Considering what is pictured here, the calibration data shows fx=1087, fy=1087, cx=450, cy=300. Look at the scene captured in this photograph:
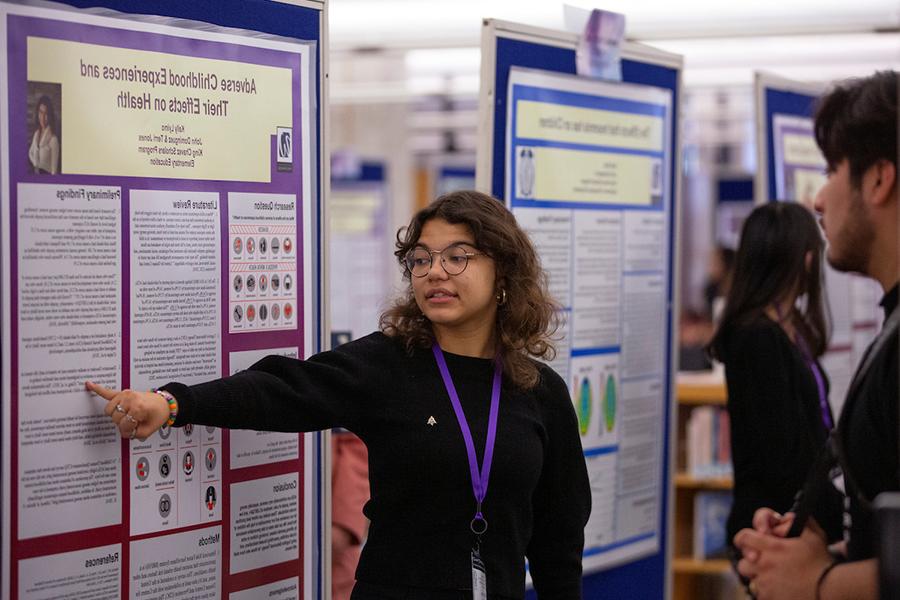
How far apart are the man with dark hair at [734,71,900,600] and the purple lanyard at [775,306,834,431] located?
1349 mm

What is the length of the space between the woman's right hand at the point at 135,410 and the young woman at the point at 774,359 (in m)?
1.84

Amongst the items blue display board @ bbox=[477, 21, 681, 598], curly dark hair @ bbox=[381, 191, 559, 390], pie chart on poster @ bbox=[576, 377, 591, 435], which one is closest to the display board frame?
curly dark hair @ bbox=[381, 191, 559, 390]

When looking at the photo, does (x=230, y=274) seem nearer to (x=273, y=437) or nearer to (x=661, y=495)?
(x=273, y=437)

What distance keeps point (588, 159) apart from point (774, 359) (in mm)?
809

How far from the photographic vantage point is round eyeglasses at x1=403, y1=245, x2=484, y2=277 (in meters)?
2.29

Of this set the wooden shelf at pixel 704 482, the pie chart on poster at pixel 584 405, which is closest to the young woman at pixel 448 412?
the pie chart on poster at pixel 584 405

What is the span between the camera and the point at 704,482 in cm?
510

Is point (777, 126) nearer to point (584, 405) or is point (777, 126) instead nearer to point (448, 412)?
Result: point (584, 405)

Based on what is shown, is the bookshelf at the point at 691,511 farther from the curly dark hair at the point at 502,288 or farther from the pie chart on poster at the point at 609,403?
the curly dark hair at the point at 502,288

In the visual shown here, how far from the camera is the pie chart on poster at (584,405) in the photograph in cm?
332

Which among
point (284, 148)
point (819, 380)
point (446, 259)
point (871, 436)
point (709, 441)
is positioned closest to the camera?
point (871, 436)

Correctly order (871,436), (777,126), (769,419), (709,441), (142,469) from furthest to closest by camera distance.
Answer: (709,441)
(777,126)
(769,419)
(142,469)
(871,436)

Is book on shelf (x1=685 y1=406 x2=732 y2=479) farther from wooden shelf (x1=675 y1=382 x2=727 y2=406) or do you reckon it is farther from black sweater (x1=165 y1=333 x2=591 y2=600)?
black sweater (x1=165 y1=333 x2=591 y2=600)

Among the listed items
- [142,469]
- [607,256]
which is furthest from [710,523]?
[142,469]
